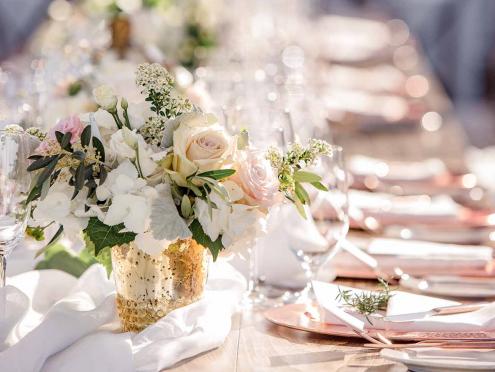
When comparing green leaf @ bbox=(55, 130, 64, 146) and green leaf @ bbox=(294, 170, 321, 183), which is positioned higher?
green leaf @ bbox=(55, 130, 64, 146)

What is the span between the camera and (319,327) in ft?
3.92

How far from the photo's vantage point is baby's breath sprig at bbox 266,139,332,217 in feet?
3.85

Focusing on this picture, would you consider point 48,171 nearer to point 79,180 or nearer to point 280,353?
point 79,180

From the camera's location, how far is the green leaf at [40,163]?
3.52 ft

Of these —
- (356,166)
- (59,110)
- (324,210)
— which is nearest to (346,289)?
→ (324,210)

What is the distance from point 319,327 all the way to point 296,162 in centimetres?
21

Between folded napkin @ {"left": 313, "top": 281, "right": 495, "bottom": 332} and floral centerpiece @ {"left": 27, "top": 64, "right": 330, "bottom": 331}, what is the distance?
14 centimetres

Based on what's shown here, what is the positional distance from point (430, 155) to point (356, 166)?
620 mm

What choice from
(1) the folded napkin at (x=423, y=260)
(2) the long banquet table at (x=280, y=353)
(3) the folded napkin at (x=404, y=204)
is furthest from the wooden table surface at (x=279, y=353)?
(3) the folded napkin at (x=404, y=204)

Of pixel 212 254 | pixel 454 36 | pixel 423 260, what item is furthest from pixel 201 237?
pixel 454 36

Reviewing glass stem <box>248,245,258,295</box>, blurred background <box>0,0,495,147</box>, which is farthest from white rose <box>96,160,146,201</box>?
blurred background <box>0,0,495,147</box>

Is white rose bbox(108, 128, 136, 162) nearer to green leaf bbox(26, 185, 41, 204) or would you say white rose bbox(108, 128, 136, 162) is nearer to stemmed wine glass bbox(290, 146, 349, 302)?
green leaf bbox(26, 185, 41, 204)

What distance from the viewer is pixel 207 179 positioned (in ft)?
3.55

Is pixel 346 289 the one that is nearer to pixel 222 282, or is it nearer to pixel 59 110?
pixel 222 282
